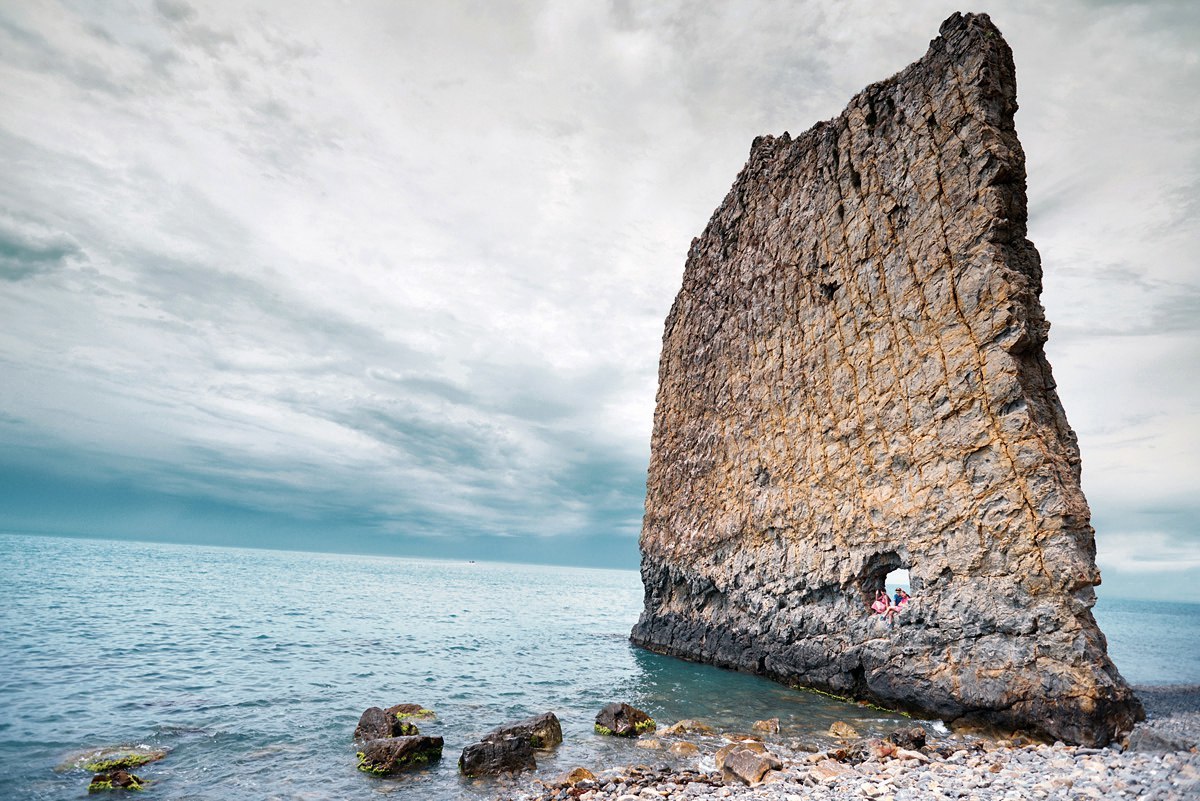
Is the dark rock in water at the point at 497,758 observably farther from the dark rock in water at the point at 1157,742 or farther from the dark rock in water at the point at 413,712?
the dark rock in water at the point at 1157,742

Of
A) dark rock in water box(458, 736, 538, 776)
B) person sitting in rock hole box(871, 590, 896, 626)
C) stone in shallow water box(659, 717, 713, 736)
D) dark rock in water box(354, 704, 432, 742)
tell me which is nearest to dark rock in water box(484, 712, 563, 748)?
dark rock in water box(458, 736, 538, 776)

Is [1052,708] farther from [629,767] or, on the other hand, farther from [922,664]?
[629,767]

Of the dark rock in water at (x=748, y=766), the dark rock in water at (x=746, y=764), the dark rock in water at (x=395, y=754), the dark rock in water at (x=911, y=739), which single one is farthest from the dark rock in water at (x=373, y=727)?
the dark rock in water at (x=911, y=739)

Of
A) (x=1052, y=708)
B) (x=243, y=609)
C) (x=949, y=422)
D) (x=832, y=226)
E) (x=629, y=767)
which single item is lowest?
(x=243, y=609)

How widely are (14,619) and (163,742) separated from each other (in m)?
29.6

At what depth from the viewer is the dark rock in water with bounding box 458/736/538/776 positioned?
13883mm

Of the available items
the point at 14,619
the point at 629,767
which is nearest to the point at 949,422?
the point at 629,767

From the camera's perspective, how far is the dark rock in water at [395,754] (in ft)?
45.8

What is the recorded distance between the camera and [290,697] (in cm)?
2064

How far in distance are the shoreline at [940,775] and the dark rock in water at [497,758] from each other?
3.18 feet

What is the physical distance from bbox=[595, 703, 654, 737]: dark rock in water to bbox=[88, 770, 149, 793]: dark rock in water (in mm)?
11285

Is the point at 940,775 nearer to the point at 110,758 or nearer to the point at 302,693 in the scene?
the point at 110,758

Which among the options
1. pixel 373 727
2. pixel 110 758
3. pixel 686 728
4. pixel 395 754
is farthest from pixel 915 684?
pixel 110 758

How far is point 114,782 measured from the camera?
12188 mm
